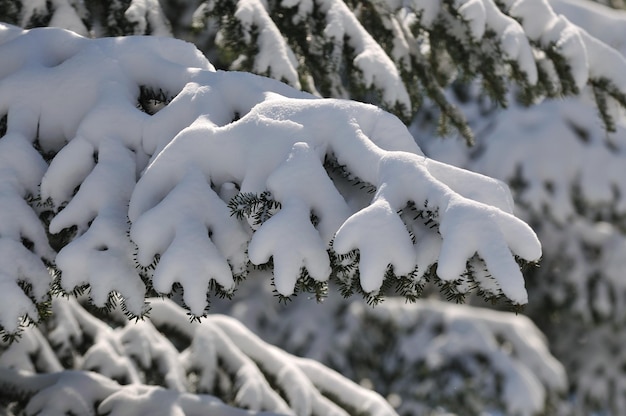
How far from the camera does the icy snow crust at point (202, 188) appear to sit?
1.61 m

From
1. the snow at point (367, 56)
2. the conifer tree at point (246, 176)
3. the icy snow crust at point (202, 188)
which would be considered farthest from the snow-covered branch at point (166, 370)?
the snow at point (367, 56)

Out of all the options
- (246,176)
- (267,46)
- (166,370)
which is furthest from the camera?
(166,370)

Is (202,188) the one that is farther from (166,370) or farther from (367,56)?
A: (166,370)

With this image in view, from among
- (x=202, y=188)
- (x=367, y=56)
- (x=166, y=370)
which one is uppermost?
(x=202, y=188)

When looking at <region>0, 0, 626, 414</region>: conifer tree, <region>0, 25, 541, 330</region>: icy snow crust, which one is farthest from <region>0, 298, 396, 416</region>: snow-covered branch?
→ <region>0, 25, 541, 330</region>: icy snow crust

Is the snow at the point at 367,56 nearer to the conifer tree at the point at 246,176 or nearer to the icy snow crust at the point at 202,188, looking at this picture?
the conifer tree at the point at 246,176

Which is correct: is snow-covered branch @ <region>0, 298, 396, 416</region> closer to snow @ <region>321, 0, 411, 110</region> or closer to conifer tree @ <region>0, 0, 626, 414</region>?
conifer tree @ <region>0, 0, 626, 414</region>

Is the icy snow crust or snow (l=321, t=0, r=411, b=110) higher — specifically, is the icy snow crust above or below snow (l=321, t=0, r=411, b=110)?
above

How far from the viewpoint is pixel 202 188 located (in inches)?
70.0

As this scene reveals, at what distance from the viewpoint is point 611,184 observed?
7289mm

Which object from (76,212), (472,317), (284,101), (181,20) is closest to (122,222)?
(76,212)

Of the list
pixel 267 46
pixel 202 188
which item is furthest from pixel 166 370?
pixel 202 188

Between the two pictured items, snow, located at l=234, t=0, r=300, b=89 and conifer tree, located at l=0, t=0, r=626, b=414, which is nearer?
conifer tree, located at l=0, t=0, r=626, b=414

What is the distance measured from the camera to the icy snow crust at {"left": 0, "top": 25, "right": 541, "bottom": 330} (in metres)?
1.61
